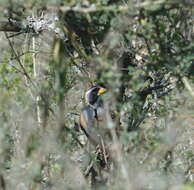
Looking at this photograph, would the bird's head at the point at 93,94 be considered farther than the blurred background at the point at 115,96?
Yes

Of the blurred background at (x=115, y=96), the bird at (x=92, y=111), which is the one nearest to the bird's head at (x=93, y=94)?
the bird at (x=92, y=111)

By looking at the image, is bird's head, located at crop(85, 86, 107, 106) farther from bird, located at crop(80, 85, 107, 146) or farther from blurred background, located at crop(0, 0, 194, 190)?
blurred background, located at crop(0, 0, 194, 190)

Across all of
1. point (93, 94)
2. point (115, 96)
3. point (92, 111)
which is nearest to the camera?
point (115, 96)

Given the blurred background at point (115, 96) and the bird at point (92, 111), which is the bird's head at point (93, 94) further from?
the blurred background at point (115, 96)

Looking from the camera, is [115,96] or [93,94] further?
[93,94]

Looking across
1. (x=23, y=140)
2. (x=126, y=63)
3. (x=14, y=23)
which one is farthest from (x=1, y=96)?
(x=23, y=140)

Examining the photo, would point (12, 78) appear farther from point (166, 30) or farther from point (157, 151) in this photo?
point (157, 151)

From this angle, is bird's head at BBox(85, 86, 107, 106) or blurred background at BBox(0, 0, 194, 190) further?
bird's head at BBox(85, 86, 107, 106)

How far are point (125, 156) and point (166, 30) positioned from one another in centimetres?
102

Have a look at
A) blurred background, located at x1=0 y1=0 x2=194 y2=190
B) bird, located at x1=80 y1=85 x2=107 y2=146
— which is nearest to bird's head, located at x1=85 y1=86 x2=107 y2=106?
bird, located at x1=80 y1=85 x2=107 y2=146

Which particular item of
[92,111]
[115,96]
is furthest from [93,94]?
[115,96]

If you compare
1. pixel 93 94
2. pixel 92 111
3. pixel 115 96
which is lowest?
pixel 115 96

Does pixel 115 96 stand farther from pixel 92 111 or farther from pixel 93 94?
pixel 92 111

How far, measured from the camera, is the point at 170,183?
8.55 feet
